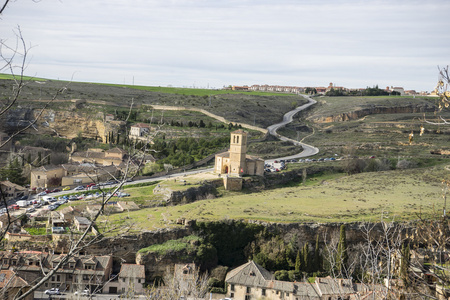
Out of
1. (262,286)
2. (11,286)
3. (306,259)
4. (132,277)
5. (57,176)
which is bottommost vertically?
(132,277)

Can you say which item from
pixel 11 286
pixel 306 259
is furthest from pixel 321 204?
pixel 11 286

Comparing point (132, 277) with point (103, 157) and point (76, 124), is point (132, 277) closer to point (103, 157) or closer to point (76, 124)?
point (103, 157)

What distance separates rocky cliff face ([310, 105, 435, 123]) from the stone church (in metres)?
51.2

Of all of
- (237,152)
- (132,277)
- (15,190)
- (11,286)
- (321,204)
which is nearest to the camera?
(11,286)

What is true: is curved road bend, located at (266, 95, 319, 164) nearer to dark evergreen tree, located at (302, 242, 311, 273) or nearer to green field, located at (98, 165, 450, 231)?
green field, located at (98, 165, 450, 231)

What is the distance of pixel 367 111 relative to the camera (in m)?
102

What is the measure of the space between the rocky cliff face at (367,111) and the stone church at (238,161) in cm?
5121

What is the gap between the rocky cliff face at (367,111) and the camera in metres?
98.2

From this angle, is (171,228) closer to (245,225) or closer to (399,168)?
(245,225)

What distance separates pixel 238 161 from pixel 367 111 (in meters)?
60.0

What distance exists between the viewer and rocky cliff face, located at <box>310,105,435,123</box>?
9823 centimetres

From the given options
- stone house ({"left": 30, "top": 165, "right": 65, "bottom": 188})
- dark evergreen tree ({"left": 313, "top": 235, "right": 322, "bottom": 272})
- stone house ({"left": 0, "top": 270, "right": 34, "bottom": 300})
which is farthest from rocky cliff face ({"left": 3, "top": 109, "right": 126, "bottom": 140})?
stone house ({"left": 0, "top": 270, "right": 34, "bottom": 300})

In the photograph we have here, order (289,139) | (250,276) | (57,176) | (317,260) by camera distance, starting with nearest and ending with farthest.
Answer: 1. (250,276)
2. (317,260)
3. (57,176)
4. (289,139)

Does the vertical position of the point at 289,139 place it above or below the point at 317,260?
above
